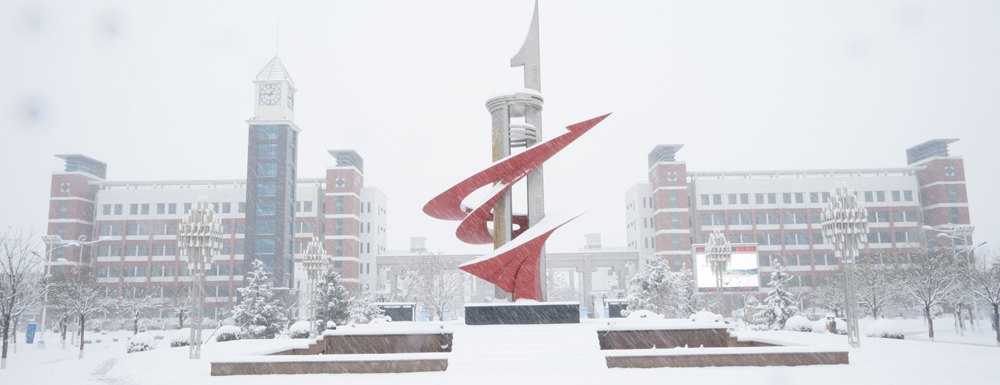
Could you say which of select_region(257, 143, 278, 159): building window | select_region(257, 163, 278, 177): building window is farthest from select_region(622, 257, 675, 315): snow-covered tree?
select_region(257, 143, 278, 159): building window

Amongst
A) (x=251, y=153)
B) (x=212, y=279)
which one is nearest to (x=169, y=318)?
(x=212, y=279)

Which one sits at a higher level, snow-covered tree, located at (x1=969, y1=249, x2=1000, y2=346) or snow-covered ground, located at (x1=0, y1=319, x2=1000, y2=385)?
snow-covered tree, located at (x1=969, y1=249, x2=1000, y2=346)

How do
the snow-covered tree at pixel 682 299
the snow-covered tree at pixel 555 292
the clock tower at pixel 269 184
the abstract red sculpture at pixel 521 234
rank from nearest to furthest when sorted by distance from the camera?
the abstract red sculpture at pixel 521 234
the snow-covered tree at pixel 682 299
the clock tower at pixel 269 184
the snow-covered tree at pixel 555 292

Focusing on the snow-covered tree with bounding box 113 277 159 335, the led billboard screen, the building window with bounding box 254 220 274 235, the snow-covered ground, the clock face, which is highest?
the clock face

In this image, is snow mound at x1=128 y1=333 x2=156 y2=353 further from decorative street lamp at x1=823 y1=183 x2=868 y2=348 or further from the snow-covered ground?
decorative street lamp at x1=823 y1=183 x2=868 y2=348

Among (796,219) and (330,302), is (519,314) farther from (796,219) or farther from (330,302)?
(796,219)

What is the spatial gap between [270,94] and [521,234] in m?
43.8

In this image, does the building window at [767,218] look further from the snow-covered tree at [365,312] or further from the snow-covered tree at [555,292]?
the snow-covered tree at [365,312]

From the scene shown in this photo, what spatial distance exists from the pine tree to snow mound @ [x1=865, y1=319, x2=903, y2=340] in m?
25.0

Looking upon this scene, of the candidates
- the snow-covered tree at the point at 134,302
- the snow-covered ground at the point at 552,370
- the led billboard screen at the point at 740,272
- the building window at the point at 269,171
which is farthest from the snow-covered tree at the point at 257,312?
the led billboard screen at the point at 740,272

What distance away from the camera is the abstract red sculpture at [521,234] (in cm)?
1725

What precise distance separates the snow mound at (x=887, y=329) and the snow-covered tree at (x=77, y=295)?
28767mm

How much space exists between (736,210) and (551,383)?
54.5m

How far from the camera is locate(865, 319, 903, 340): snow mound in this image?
21562 millimetres
